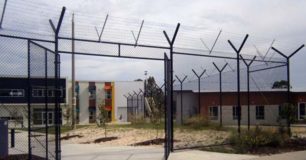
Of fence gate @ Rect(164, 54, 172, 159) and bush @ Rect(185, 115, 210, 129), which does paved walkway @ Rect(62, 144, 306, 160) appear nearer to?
fence gate @ Rect(164, 54, 172, 159)

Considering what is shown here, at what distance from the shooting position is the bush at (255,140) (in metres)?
16.8

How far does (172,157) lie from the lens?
589 inches

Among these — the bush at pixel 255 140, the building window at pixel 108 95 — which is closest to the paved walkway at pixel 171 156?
the bush at pixel 255 140

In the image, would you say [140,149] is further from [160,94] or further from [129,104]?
[129,104]

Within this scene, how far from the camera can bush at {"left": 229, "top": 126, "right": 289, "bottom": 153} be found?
1684cm

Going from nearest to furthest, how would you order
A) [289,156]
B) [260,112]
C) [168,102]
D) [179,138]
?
1. [289,156]
2. [168,102]
3. [179,138]
4. [260,112]

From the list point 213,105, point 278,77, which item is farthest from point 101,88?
point 278,77

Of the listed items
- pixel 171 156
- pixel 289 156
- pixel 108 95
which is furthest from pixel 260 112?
pixel 108 95

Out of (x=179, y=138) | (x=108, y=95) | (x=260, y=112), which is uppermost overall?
(x=108, y=95)

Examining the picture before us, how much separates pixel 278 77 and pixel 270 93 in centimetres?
1687

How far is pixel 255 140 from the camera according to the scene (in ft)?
55.5

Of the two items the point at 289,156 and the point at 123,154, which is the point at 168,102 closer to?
the point at 123,154

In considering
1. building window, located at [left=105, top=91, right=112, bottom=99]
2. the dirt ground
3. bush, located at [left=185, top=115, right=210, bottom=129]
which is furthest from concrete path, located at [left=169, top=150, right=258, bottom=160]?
building window, located at [left=105, top=91, right=112, bottom=99]

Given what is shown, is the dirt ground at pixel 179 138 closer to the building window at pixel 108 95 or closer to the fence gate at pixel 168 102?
the fence gate at pixel 168 102
